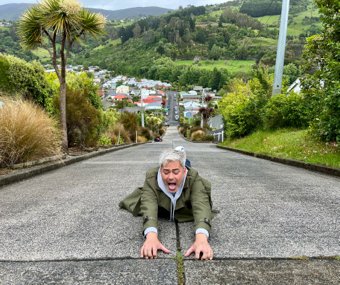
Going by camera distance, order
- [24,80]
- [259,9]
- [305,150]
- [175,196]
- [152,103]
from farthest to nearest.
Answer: [259,9] < [152,103] < [24,80] < [305,150] < [175,196]

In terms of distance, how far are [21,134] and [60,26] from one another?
186 inches

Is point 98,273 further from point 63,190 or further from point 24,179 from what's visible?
point 24,179

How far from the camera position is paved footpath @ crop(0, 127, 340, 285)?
219cm

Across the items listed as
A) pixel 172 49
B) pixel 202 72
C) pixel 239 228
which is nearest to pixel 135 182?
pixel 239 228

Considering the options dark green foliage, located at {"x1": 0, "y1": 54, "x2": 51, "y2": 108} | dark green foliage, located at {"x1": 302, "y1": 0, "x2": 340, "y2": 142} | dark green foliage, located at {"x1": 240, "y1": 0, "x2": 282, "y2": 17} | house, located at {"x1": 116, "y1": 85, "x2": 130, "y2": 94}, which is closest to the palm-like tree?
dark green foliage, located at {"x1": 0, "y1": 54, "x2": 51, "y2": 108}

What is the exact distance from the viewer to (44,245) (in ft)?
8.82

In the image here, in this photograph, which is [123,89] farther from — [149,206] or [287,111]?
[149,206]

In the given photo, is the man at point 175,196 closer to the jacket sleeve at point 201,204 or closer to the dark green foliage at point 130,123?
the jacket sleeve at point 201,204

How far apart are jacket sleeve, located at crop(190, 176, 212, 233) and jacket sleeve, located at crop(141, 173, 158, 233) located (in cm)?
32

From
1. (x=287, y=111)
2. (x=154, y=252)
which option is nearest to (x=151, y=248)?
(x=154, y=252)

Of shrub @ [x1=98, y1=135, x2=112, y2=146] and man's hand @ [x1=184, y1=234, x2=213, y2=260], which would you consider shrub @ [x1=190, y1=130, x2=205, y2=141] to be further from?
man's hand @ [x1=184, y1=234, x2=213, y2=260]

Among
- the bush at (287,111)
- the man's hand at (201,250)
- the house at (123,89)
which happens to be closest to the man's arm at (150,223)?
the man's hand at (201,250)

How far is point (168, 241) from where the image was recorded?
275 cm

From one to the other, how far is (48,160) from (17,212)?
4335mm
